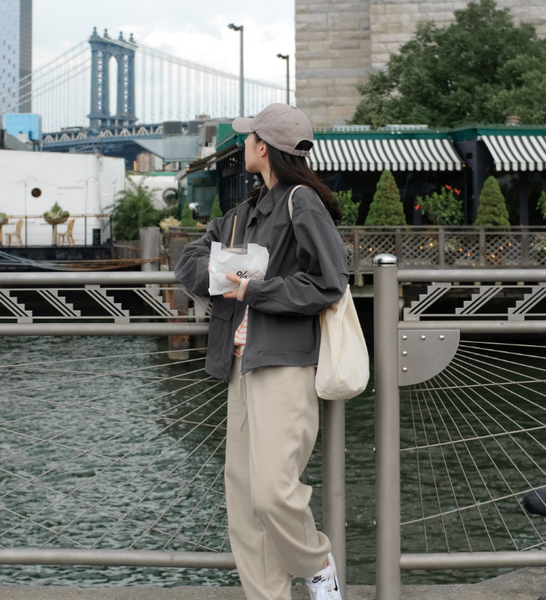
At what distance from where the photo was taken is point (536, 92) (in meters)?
29.7

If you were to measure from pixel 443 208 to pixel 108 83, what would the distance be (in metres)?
175

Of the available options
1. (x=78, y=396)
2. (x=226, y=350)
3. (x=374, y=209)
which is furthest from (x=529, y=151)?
(x=226, y=350)

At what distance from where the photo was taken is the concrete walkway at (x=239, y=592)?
3.02 meters

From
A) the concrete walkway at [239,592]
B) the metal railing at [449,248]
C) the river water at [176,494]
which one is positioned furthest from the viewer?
the metal railing at [449,248]

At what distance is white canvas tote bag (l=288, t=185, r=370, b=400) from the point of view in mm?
2596

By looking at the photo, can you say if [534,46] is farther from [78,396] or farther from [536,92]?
[78,396]

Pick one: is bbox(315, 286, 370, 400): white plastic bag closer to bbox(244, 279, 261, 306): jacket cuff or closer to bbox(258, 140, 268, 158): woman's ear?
bbox(244, 279, 261, 306): jacket cuff

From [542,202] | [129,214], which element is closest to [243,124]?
[542,202]

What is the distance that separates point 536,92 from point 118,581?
27797 millimetres

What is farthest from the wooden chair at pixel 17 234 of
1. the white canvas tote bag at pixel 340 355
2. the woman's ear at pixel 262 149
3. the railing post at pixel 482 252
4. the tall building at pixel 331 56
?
the white canvas tote bag at pixel 340 355

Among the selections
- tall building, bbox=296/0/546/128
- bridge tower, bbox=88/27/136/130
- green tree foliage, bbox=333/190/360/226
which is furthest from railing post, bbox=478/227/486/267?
bridge tower, bbox=88/27/136/130

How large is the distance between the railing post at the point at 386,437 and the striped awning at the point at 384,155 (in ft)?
67.5

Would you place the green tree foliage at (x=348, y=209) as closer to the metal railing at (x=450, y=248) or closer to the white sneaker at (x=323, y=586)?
the metal railing at (x=450, y=248)

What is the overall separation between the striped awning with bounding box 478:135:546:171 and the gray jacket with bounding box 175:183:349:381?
20.8 m
